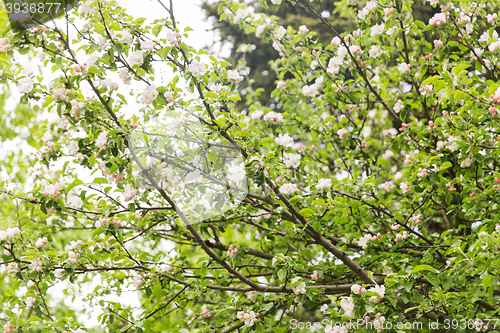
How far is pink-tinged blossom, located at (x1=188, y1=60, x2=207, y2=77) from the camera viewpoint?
2.49m

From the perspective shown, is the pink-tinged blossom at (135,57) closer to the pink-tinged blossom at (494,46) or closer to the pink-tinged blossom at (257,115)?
the pink-tinged blossom at (257,115)

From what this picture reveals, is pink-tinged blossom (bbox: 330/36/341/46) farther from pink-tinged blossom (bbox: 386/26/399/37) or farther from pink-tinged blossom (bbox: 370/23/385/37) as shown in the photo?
pink-tinged blossom (bbox: 386/26/399/37)

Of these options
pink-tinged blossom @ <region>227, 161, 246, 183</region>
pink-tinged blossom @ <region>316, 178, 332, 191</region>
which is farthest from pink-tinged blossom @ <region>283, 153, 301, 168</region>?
pink-tinged blossom @ <region>227, 161, 246, 183</region>

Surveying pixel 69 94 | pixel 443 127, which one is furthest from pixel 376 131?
pixel 69 94

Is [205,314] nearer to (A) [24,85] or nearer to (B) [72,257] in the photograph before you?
(B) [72,257]

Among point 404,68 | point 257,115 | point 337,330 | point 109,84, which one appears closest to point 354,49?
point 404,68

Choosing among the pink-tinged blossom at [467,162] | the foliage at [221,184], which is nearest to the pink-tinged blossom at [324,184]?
the foliage at [221,184]

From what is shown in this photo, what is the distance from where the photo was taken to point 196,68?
2.51 m

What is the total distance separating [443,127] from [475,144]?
45 cm

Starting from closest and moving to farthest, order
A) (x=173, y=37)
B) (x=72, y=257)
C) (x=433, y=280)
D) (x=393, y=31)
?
(x=433, y=280), (x=173, y=37), (x=72, y=257), (x=393, y=31)

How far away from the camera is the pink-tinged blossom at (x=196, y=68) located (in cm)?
249

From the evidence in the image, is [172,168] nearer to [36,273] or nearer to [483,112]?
[36,273]

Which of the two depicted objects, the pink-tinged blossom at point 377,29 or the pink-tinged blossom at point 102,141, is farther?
the pink-tinged blossom at point 377,29

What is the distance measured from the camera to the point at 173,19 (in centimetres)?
262
